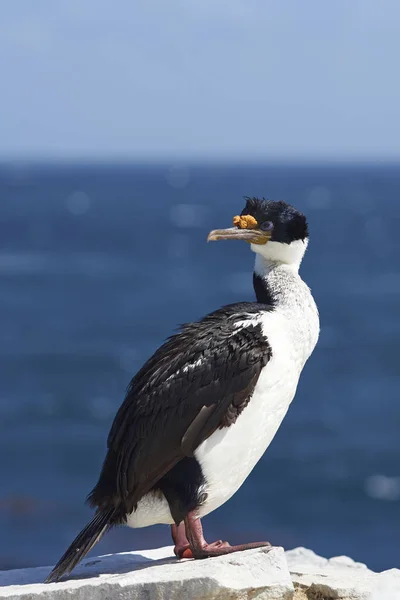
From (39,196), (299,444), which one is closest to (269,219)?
(299,444)

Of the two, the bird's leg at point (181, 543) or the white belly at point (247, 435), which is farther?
the bird's leg at point (181, 543)

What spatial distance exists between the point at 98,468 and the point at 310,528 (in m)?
9.41

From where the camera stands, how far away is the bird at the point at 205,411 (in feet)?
31.3

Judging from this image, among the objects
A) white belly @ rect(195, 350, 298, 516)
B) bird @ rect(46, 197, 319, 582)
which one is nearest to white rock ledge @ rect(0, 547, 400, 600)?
bird @ rect(46, 197, 319, 582)

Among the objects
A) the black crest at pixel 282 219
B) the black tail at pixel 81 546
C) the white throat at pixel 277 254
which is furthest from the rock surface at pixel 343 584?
the black crest at pixel 282 219

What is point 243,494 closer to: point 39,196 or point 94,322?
point 94,322

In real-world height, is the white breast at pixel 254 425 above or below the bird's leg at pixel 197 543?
A: above

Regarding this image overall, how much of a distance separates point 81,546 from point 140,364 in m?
49.7

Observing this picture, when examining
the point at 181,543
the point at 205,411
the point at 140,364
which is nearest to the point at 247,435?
the point at 205,411

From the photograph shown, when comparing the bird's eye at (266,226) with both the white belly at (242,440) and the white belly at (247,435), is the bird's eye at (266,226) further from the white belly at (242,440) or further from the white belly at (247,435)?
the white belly at (242,440)

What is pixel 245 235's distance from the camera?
1005 cm

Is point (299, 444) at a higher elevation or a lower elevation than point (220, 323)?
lower

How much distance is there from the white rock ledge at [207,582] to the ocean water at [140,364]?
68.2 ft

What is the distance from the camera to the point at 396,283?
90.9 m
